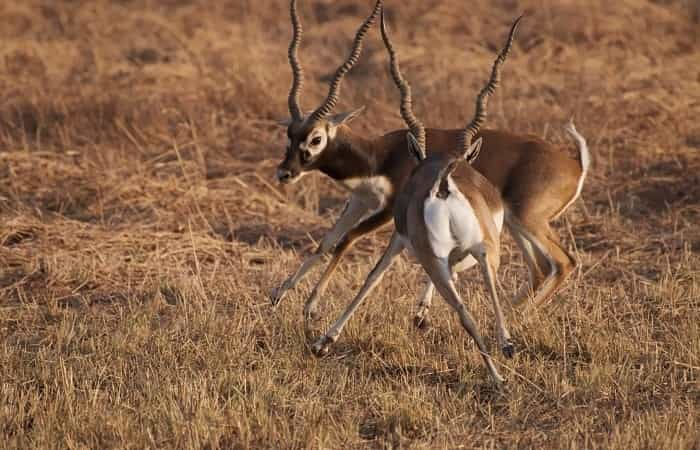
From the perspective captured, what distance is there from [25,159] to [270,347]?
5.22 m

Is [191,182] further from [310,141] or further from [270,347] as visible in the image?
[270,347]

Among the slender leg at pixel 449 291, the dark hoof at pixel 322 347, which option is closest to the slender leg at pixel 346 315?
the dark hoof at pixel 322 347

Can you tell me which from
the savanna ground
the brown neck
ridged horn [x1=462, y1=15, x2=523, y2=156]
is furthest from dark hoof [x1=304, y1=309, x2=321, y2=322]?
ridged horn [x1=462, y1=15, x2=523, y2=156]

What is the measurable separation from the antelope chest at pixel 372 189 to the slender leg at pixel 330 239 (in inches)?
3.2

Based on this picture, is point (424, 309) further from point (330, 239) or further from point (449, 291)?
point (449, 291)

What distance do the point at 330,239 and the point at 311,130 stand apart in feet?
2.57

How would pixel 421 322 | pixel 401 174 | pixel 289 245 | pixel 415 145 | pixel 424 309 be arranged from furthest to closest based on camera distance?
pixel 289 245 → pixel 401 174 → pixel 424 309 → pixel 421 322 → pixel 415 145

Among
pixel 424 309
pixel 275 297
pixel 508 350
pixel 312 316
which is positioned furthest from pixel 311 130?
pixel 508 350

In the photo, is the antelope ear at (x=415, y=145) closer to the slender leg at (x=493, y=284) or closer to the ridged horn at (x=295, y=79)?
the slender leg at (x=493, y=284)

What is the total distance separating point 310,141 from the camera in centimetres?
782

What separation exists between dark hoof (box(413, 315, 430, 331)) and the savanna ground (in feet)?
0.30

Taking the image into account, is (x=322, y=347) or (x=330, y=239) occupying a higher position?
(x=322, y=347)

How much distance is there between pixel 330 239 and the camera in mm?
7922

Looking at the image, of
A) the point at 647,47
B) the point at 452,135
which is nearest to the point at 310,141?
the point at 452,135
